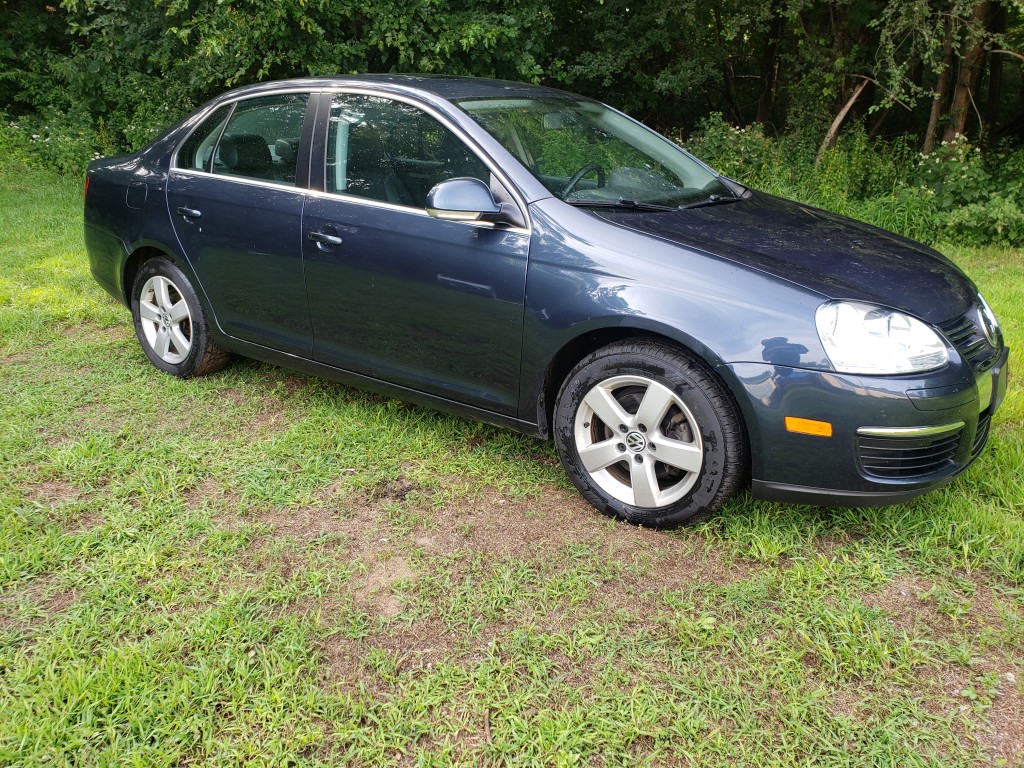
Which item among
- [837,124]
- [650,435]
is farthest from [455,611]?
[837,124]

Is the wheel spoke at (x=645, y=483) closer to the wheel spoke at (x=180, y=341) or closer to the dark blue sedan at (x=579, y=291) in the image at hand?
the dark blue sedan at (x=579, y=291)

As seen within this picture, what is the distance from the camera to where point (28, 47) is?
13.0 meters

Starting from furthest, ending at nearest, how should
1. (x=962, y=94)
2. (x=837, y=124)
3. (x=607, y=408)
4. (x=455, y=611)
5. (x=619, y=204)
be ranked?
(x=837, y=124) → (x=962, y=94) → (x=619, y=204) → (x=607, y=408) → (x=455, y=611)

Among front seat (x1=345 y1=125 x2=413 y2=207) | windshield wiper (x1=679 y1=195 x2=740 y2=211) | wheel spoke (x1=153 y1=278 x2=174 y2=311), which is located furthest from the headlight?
wheel spoke (x1=153 y1=278 x2=174 y2=311)

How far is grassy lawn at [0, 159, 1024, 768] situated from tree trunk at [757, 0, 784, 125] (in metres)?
8.33

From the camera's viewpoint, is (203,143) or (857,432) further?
(203,143)

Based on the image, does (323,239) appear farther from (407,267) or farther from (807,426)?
(807,426)

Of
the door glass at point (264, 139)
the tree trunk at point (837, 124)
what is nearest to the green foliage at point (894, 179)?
the tree trunk at point (837, 124)

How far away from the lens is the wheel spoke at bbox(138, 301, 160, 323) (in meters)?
4.68

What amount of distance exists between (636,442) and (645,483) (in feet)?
0.52

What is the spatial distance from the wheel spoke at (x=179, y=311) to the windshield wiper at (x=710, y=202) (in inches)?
105

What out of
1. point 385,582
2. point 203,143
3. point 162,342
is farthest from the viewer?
point 162,342

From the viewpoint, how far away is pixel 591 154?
3.75 metres

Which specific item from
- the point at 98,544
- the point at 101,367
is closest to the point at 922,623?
the point at 98,544
